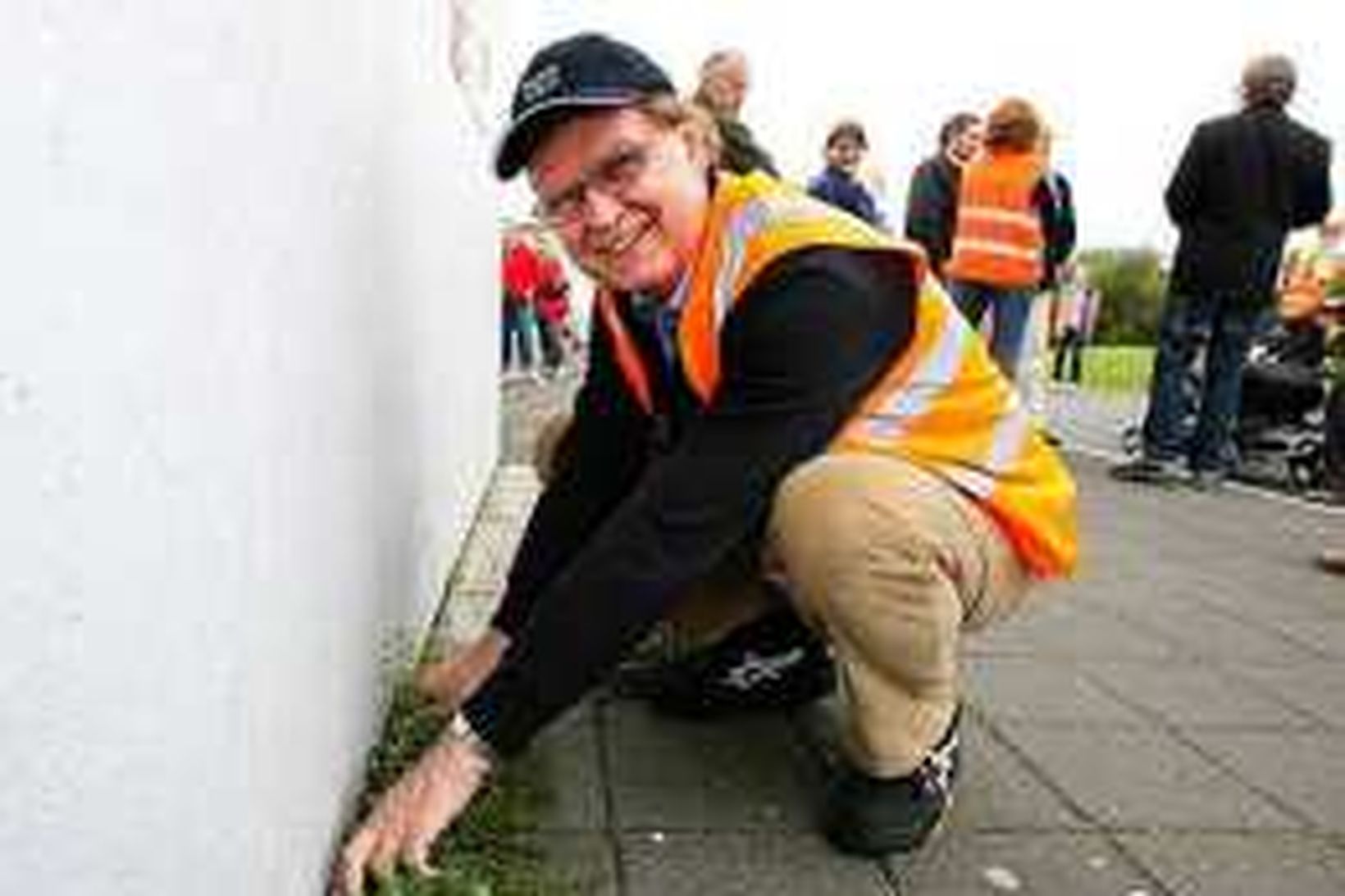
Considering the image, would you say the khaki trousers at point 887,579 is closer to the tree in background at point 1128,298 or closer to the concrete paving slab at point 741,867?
the concrete paving slab at point 741,867

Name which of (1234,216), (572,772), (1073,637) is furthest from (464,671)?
(1234,216)

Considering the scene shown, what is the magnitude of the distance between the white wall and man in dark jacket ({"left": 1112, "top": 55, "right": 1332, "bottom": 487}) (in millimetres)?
6112

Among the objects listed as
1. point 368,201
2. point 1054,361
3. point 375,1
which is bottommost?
point 1054,361

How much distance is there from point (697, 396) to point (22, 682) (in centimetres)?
165

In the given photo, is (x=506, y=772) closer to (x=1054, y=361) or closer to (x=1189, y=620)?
(x=1189, y=620)

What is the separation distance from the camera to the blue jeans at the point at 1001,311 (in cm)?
830

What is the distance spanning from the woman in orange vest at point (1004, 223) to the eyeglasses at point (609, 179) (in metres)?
5.95

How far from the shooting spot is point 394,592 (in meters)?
3.13

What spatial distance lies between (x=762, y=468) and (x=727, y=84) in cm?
432

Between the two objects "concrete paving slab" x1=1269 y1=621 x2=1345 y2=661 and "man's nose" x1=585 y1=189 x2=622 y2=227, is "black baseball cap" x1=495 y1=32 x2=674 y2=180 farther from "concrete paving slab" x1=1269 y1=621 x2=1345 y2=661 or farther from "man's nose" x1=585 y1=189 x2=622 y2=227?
"concrete paving slab" x1=1269 y1=621 x2=1345 y2=661

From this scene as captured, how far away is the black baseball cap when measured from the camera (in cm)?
234

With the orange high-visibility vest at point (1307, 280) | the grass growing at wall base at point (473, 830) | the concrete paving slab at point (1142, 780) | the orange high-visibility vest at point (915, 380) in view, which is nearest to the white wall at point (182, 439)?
the grass growing at wall base at point (473, 830)

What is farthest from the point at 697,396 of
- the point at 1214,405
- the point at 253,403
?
the point at 1214,405

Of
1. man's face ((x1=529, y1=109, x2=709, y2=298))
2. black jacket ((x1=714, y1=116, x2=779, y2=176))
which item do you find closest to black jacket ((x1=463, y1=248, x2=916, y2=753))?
man's face ((x1=529, y1=109, x2=709, y2=298))
